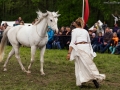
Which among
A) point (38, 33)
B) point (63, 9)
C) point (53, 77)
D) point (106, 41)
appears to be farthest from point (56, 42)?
point (63, 9)

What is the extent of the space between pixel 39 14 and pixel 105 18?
29444 mm

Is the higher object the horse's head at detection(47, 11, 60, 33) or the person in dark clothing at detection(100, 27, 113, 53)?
the horse's head at detection(47, 11, 60, 33)

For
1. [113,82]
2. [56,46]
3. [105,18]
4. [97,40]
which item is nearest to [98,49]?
[97,40]

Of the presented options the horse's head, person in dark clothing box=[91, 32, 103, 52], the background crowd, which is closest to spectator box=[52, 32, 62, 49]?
the background crowd

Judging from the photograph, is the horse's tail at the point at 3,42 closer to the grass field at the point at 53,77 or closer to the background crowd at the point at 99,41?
the grass field at the point at 53,77

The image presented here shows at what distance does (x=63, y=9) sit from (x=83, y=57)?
3214cm

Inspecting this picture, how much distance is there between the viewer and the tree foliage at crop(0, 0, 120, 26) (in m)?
39.0

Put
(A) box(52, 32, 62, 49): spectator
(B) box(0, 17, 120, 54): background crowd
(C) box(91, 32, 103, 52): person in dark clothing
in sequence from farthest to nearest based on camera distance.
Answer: (A) box(52, 32, 62, 49): spectator → (C) box(91, 32, 103, 52): person in dark clothing → (B) box(0, 17, 120, 54): background crowd

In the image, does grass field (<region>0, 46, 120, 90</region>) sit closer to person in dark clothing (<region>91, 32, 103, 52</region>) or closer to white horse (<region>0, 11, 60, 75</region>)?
white horse (<region>0, 11, 60, 75</region>)

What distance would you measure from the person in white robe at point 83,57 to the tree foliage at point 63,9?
99.4 ft

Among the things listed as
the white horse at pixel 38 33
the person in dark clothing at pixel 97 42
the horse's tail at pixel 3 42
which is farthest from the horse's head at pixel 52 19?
the person in dark clothing at pixel 97 42

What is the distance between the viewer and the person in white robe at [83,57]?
322 inches

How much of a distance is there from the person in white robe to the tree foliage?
3029 cm

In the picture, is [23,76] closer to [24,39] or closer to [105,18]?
[24,39]
